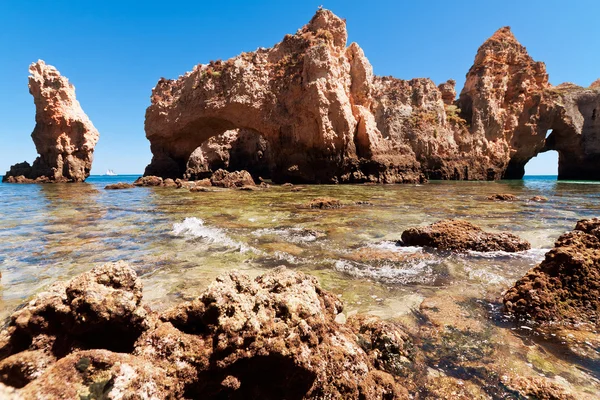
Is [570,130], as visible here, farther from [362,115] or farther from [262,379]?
[262,379]

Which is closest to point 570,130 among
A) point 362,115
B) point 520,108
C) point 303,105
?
point 520,108

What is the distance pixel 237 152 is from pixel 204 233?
40.7 meters

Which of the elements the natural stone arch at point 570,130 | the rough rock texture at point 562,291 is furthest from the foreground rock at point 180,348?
the natural stone arch at point 570,130

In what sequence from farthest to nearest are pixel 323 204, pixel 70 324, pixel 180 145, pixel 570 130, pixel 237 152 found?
1. pixel 237 152
2. pixel 570 130
3. pixel 180 145
4. pixel 323 204
5. pixel 70 324

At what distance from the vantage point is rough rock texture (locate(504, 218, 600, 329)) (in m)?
3.32

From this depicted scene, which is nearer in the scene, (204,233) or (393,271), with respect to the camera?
(393,271)

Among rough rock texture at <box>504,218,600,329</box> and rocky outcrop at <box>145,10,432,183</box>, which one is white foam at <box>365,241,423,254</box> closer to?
rough rock texture at <box>504,218,600,329</box>

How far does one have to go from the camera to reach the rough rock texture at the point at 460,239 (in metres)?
6.08

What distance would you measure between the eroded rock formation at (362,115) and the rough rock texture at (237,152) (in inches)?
44.3

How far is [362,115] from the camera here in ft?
107

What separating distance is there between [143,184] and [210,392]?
1276 inches

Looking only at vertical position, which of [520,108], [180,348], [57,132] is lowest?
[180,348]

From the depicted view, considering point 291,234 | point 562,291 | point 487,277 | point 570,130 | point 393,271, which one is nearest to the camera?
point 562,291

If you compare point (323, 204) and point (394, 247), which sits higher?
point (323, 204)
